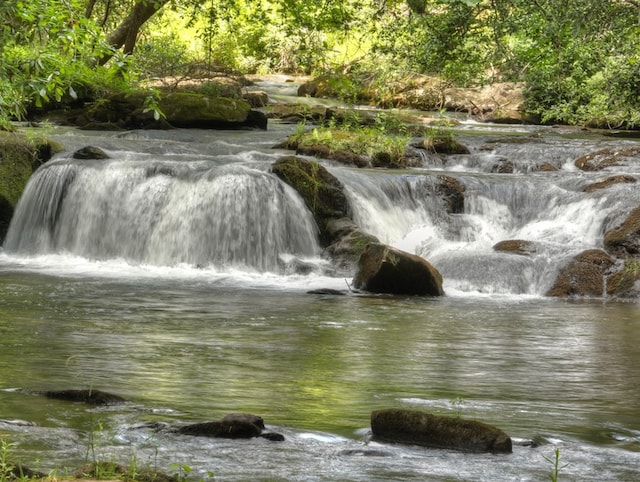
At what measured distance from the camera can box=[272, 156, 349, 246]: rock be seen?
1852cm

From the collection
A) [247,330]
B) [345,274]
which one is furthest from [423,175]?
[247,330]

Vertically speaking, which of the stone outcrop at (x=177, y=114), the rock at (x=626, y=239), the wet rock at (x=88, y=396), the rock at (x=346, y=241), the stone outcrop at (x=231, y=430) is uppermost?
the stone outcrop at (x=177, y=114)

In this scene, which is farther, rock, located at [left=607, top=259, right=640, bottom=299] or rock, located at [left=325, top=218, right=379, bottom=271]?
rock, located at [left=325, top=218, right=379, bottom=271]

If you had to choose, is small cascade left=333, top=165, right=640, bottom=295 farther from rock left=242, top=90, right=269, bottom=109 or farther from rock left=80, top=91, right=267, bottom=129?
rock left=242, top=90, right=269, bottom=109

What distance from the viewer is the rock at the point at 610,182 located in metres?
19.5

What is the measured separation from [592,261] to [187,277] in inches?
243

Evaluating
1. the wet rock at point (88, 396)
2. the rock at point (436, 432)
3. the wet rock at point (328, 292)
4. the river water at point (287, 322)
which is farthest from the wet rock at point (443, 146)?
the rock at point (436, 432)

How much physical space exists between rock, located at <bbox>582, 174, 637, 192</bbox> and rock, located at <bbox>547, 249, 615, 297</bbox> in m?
3.50

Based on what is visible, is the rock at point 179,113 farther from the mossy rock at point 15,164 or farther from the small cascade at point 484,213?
the small cascade at point 484,213

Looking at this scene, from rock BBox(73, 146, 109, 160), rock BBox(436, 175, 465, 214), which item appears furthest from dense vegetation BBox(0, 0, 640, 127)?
rock BBox(73, 146, 109, 160)

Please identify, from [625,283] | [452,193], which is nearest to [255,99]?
[452,193]

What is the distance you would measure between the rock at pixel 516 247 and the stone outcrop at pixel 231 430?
36.0 feet

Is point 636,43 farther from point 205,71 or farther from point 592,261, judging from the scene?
point 205,71

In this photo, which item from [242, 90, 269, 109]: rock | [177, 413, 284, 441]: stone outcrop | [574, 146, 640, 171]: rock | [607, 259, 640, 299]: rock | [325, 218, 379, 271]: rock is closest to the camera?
[177, 413, 284, 441]: stone outcrop
